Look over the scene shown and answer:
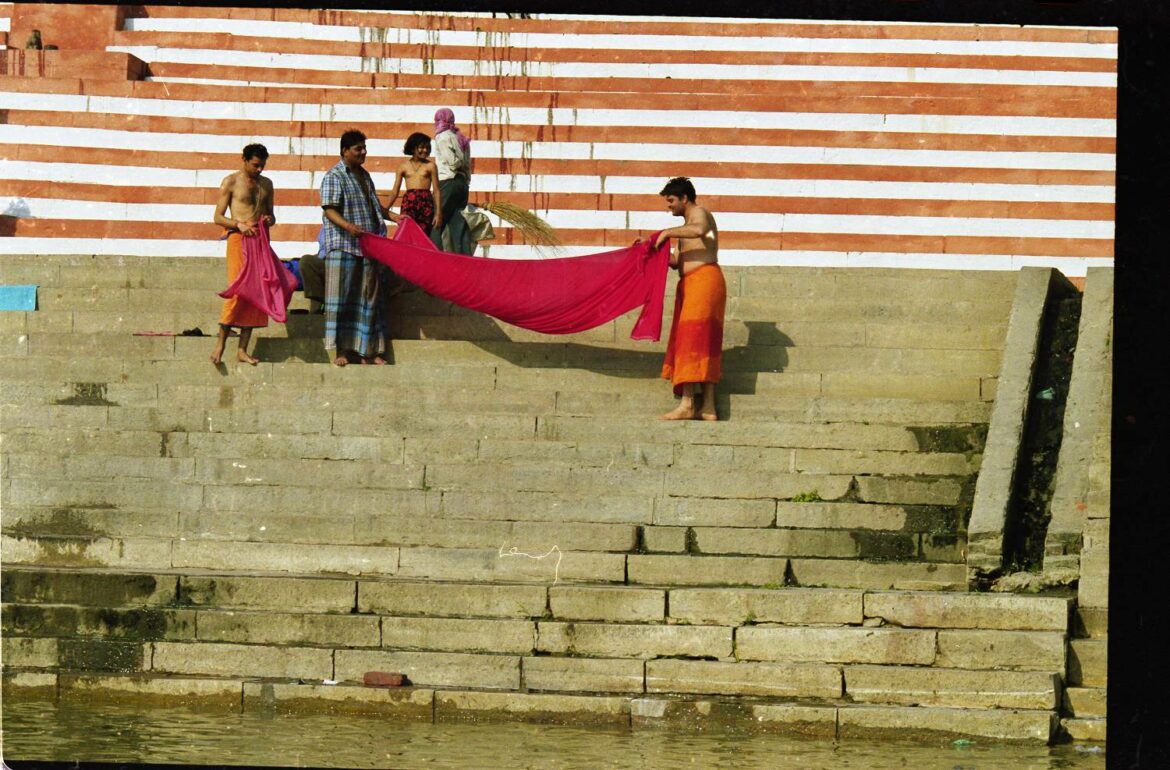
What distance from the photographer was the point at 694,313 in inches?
456

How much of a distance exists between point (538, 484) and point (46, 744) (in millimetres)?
3069

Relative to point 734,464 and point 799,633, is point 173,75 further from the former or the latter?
point 799,633

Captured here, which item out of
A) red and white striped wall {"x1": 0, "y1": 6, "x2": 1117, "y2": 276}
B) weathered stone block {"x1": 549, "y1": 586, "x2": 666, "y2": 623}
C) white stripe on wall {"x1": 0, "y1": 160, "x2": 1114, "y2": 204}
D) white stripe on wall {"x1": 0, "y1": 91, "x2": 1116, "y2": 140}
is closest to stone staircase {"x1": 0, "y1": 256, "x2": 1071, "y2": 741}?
weathered stone block {"x1": 549, "y1": 586, "x2": 666, "y2": 623}

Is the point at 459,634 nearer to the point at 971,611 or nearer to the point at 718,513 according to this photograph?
the point at 718,513

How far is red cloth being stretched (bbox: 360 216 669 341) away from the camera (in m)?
12.3

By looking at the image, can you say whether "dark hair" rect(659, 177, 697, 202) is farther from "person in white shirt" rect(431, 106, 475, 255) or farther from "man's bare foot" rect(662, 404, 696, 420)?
"person in white shirt" rect(431, 106, 475, 255)

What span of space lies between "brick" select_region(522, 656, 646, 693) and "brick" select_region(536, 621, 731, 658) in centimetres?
10

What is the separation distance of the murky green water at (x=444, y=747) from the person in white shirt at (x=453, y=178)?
4800 millimetres

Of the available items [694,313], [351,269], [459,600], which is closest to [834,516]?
[694,313]

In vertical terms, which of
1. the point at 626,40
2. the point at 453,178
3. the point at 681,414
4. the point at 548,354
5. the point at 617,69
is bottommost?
the point at 681,414

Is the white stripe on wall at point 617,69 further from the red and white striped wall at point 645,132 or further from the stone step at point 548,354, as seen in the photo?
the stone step at point 548,354

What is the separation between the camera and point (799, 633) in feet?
31.2

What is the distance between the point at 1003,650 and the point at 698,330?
303 centimetres

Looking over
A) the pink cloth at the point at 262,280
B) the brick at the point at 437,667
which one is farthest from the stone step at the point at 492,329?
the brick at the point at 437,667
